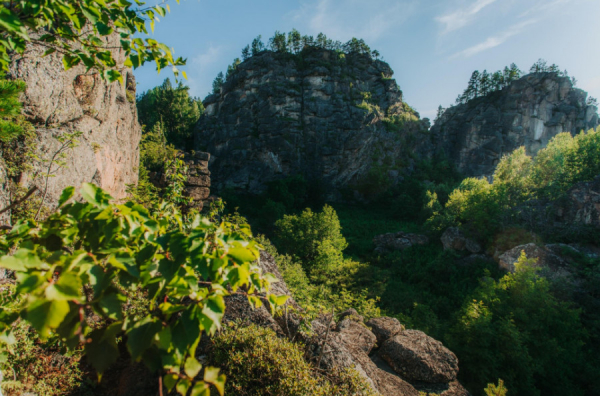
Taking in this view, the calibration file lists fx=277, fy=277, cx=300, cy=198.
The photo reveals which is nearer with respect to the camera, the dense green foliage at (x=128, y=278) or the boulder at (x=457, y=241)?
the dense green foliage at (x=128, y=278)

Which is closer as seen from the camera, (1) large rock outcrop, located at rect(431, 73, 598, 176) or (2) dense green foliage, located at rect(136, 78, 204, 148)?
(2) dense green foliage, located at rect(136, 78, 204, 148)

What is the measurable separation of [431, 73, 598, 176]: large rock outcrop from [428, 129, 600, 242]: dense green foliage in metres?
24.8

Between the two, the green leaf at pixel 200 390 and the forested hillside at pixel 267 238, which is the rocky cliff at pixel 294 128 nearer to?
the forested hillside at pixel 267 238

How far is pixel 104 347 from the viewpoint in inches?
42.2

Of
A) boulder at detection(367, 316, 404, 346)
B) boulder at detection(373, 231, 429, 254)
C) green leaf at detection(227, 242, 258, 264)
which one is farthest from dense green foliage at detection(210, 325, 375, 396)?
boulder at detection(373, 231, 429, 254)

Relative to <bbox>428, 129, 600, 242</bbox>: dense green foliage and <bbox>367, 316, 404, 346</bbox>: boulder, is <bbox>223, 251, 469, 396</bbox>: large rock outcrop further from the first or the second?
<bbox>428, 129, 600, 242</bbox>: dense green foliage

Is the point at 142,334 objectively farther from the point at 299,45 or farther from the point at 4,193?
the point at 299,45

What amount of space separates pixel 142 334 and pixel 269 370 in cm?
357

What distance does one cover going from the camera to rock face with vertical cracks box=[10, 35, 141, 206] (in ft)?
18.6

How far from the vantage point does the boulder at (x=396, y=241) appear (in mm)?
26998

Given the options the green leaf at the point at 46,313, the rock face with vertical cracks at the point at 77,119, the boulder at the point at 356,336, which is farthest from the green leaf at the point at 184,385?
the boulder at the point at 356,336

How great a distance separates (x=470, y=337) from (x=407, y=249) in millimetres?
16897

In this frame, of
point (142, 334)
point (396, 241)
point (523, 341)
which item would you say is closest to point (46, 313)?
point (142, 334)

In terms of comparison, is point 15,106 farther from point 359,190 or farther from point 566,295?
point 359,190
